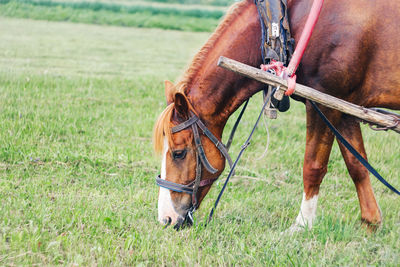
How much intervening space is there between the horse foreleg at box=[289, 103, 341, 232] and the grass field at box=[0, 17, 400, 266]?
0.12 metres

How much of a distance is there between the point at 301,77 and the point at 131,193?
1.84 meters

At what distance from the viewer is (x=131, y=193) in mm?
3906

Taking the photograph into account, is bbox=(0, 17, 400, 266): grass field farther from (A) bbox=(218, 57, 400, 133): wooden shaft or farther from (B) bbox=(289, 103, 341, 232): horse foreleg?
(A) bbox=(218, 57, 400, 133): wooden shaft

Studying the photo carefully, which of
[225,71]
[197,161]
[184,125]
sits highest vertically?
[225,71]

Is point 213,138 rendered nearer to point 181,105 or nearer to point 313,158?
A: point 181,105

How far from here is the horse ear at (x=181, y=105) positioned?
119 inches

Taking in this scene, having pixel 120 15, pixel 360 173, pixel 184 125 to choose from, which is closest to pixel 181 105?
pixel 184 125

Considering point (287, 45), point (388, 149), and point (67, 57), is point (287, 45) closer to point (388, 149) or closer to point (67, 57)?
point (388, 149)

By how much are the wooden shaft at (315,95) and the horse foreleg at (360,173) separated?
0.57 meters

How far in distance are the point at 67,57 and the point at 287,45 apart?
10189mm

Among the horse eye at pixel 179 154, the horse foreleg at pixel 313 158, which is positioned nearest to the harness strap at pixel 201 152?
the horse eye at pixel 179 154

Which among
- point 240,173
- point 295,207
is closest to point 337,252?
point 295,207

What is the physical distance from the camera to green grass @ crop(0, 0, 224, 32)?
73.2ft

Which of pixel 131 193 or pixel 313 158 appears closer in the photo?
pixel 313 158
